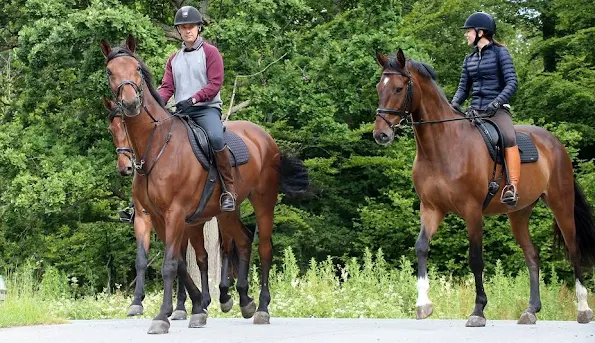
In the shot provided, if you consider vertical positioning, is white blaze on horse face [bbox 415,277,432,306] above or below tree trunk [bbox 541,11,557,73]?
below

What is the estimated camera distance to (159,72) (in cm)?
2152

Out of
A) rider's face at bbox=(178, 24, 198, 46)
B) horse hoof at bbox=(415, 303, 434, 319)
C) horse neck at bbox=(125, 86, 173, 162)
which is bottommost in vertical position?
horse hoof at bbox=(415, 303, 434, 319)

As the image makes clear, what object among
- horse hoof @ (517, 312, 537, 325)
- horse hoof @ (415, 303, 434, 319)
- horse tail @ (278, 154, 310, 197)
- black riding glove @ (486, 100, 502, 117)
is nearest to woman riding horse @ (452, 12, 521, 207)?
black riding glove @ (486, 100, 502, 117)

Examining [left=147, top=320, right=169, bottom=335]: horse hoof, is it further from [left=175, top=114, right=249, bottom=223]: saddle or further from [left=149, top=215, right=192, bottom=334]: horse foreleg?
[left=175, top=114, right=249, bottom=223]: saddle

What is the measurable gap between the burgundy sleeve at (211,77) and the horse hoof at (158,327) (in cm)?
251

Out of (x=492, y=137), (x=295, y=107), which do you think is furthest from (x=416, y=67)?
(x=295, y=107)

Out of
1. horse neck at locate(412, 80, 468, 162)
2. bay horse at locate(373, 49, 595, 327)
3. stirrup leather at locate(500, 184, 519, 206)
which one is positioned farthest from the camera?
stirrup leather at locate(500, 184, 519, 206)

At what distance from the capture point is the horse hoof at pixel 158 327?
10.3m

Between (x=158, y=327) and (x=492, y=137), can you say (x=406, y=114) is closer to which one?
(x=492, y=137)

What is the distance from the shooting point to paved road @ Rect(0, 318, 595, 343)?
9461 millimetres

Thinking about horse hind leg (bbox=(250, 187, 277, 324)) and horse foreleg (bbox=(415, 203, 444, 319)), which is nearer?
horse foreleg (bbox=(415, 203, 444, 319))

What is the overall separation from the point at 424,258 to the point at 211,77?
10.1ft

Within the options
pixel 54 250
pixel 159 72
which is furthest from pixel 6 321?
pixel 54 250

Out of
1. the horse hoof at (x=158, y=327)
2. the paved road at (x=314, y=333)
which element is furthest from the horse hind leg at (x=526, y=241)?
the horse hoof at (x=158, y=327)
